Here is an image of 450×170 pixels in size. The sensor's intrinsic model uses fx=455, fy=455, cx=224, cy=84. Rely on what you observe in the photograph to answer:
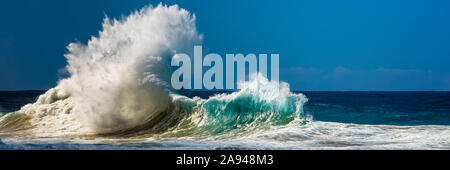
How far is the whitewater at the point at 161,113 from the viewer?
1149cm

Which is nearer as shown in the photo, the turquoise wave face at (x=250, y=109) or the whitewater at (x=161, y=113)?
the whitewater at (x=161, y=113)

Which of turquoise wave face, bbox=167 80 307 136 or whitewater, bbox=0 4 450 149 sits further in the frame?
turquoise wave face, bbox=167 80 307 136

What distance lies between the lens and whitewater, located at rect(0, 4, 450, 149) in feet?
37.7

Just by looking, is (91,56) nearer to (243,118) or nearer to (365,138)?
(243,118)

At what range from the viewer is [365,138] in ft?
39.0

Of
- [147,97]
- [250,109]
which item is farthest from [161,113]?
[250,109]

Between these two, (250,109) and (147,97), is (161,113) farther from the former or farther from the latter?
(250,109)

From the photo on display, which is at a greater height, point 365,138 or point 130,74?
point 130,74

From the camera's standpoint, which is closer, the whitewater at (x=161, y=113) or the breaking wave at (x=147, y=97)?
the whitewater at (x=161, y=113)

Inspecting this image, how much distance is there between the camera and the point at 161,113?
14305 mm
